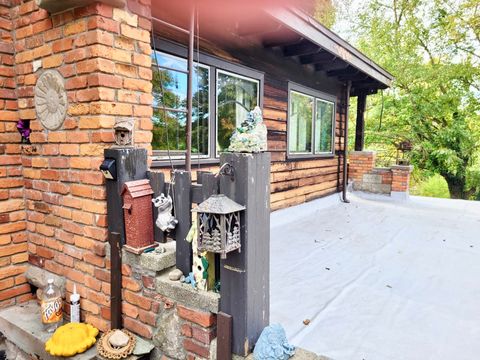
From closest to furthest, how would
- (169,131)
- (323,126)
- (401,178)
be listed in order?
1. (169,131)
2. (323,126)
3. (401,178)

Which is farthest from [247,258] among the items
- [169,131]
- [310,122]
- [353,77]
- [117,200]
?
[353,77]

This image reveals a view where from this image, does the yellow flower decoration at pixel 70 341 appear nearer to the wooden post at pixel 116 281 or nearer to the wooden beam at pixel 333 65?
the wooden post at pixel 116 281

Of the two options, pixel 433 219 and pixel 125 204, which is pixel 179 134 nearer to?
pixel 125 204

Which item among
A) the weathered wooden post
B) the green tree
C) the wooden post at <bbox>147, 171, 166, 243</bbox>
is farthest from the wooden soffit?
the green tree

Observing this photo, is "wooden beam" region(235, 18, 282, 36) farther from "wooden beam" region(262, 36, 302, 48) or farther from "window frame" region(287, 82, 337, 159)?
"window frame" region(287, 82, 337, 159)

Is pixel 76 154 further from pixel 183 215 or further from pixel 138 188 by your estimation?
pixel 183 215

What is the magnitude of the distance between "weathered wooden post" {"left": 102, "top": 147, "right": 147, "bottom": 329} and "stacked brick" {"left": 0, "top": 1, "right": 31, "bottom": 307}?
86 cm

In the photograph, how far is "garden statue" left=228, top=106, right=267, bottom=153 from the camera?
1.38 metres

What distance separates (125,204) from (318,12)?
10925 mm

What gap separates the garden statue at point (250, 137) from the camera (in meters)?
1.38

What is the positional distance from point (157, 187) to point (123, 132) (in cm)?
35

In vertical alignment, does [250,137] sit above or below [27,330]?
above

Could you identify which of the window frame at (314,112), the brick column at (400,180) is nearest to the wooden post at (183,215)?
the window frame at (314,112)

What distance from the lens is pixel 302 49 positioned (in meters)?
4.62
